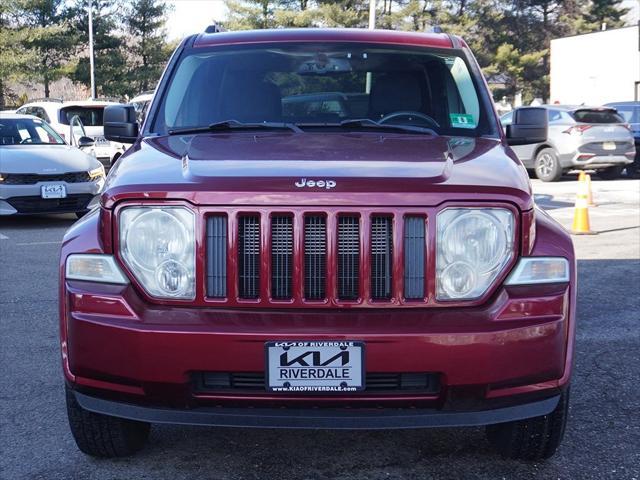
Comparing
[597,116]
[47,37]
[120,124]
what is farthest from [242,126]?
[47,37]

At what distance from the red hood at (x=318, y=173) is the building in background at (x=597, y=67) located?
33.9m

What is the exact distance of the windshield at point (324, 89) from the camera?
4.36 m

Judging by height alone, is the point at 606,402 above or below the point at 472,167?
below

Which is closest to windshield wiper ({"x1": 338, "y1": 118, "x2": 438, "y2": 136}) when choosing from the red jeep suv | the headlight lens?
the red jeep suv

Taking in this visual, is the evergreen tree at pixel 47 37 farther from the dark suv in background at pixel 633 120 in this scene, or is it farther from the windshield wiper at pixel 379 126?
the windshield wiper at pixel 379 126

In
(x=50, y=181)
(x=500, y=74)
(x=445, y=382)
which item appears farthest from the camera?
(x=500, y=74)

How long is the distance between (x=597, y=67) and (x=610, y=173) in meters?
20.9

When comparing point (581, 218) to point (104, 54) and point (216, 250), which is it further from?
point (104, 54)

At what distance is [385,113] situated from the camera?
4.48 m

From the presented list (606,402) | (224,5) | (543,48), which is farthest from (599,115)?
(543,48)

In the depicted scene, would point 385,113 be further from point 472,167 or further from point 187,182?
point 187,182

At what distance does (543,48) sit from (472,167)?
2318 inches

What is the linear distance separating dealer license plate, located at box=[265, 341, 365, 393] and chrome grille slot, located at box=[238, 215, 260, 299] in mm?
243

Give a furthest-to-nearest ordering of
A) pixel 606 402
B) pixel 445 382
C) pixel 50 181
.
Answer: pixel 50 181, pixel 606 402, pixel 445 382
